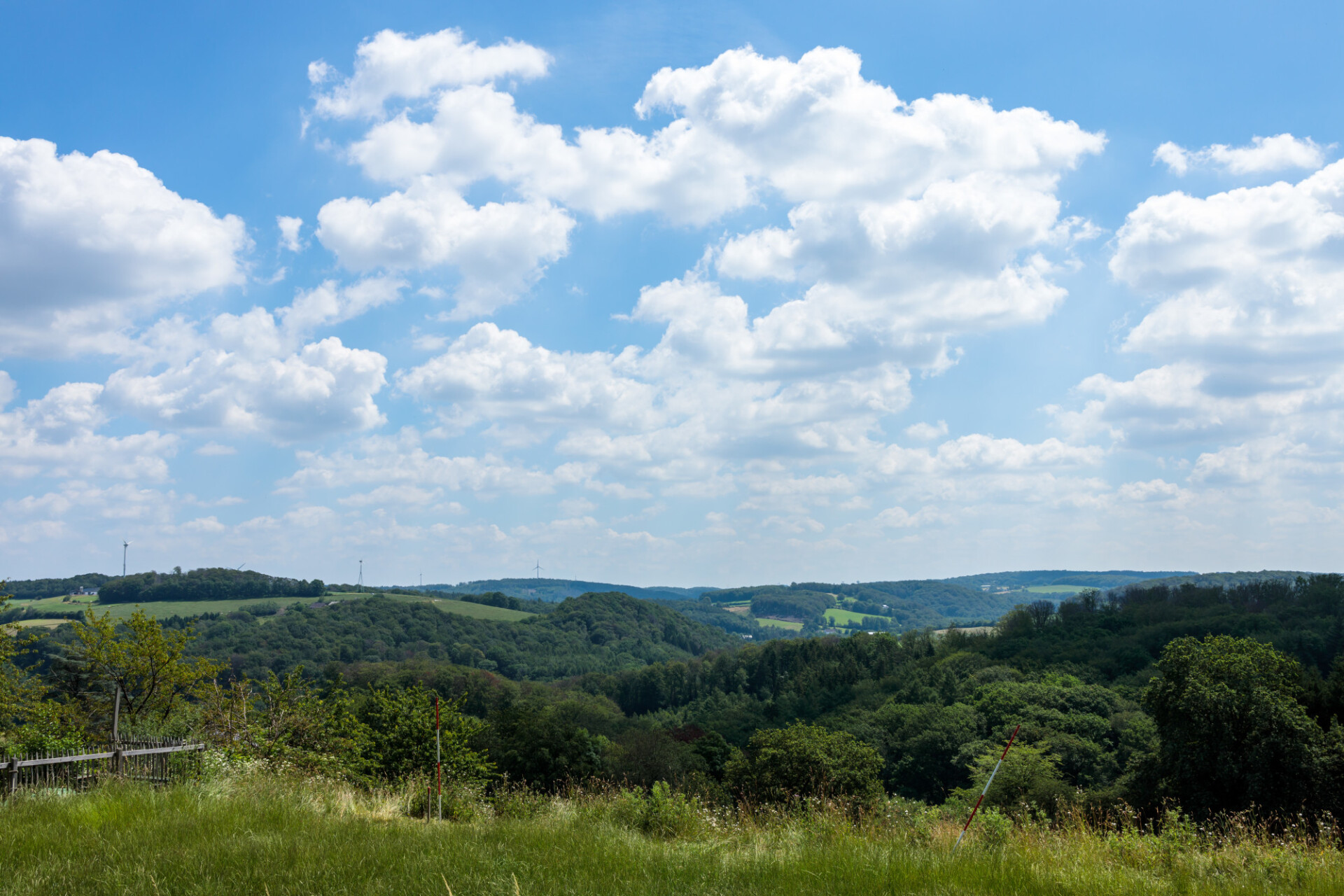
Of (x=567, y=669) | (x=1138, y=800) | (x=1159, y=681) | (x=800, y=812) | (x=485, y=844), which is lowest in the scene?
(x=567, y=669)

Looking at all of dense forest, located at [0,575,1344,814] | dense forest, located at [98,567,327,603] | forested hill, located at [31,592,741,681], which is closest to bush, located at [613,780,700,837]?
dense forest, located at [0,575,1344,814]

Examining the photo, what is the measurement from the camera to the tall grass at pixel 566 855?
547cm

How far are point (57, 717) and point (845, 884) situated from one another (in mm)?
28677

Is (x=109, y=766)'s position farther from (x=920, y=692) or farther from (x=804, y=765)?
(x=920, y=692)

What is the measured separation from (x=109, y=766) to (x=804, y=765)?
151 feet

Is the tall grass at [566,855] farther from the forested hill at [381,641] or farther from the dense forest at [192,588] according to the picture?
the dense forest at [192,588]

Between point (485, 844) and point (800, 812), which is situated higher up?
point (485, 844)

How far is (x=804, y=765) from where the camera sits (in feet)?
167

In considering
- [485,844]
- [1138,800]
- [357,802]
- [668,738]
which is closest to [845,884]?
[485,844]

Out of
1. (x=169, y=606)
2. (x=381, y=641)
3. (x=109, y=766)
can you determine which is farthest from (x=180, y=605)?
(x=109, y=766)

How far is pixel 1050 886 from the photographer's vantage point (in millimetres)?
5566

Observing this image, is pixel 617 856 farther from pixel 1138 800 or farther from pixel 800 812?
pixel 1138 800

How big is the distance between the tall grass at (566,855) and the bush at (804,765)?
130 feet

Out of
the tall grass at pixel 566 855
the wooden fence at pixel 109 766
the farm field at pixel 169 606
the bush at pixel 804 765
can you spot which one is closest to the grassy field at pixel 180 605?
the farm field at pixel 169 606
